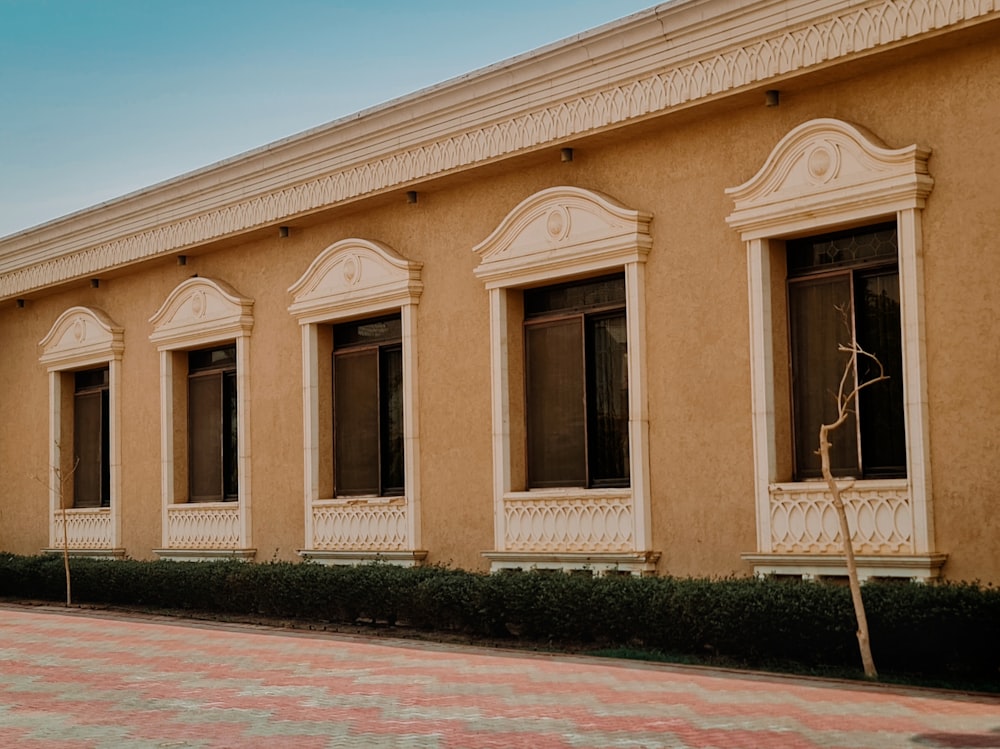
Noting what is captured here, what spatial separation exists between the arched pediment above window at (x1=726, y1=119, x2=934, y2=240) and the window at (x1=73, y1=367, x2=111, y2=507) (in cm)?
1512

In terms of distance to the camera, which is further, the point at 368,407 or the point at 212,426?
A: the point at 212,426

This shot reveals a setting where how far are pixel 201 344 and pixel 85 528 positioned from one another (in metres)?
5.05

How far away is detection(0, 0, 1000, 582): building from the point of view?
13555 millimetres

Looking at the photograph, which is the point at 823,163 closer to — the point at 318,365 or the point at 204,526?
the point at 318,365

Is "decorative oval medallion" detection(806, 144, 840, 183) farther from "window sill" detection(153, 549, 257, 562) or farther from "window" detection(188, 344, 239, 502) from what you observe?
"window" detection(188, 344, 239, 502)

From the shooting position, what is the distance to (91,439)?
88.0 ft

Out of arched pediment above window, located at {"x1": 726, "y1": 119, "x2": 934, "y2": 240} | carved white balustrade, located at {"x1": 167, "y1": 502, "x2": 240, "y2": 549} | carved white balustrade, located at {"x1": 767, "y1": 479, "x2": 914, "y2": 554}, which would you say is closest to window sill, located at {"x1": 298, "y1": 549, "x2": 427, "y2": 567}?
carved white balustrade, located at {"x1": 167, "y1": 502, "x2": 240, "y2": 549}

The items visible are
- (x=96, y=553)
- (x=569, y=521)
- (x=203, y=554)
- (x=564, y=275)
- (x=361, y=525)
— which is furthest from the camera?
(x=96, y=553)

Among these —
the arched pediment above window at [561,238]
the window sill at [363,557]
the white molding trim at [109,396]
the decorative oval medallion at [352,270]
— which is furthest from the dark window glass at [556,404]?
the white molding trim at [109,396]

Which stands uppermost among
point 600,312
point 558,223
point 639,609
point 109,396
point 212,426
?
point 558,223

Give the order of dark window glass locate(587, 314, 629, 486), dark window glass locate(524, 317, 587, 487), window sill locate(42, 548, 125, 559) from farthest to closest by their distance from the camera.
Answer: window sill locate(42, 548, 125, 559) < dark window glass locate(524, 317, 587, 487) < dark window glass locate(587, 314, 629, 486)

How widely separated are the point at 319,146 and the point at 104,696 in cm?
1031

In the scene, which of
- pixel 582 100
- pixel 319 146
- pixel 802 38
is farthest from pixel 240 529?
pixel 802 38

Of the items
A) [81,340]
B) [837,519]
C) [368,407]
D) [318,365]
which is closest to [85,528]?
[81,340]
